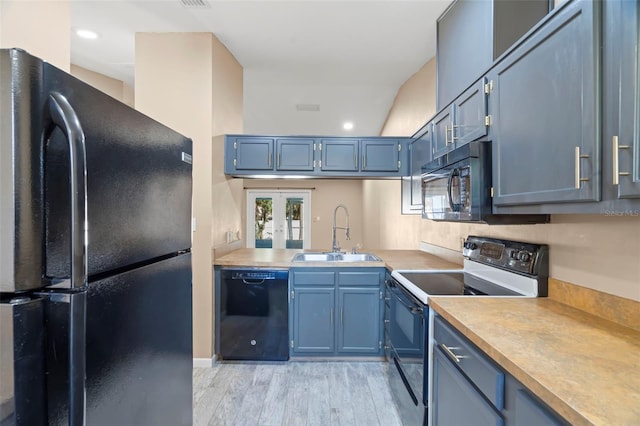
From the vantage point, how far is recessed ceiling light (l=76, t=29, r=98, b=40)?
8.00 feet

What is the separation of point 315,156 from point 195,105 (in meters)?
1.21

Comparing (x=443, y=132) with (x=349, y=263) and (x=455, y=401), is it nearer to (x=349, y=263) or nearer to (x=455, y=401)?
(x=349, y=263)

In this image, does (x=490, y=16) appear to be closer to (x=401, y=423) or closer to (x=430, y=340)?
(x=430, y=340)

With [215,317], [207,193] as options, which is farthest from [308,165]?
[215,317]

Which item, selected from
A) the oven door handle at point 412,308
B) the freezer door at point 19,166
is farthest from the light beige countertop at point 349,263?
the freezer door at point 19,166

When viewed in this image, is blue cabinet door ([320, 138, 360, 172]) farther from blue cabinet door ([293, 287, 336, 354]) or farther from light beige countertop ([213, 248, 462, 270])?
blue cabinet door ([293, 287, 336, 354])

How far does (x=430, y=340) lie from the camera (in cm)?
150

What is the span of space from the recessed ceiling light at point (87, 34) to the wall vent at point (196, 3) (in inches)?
38.3

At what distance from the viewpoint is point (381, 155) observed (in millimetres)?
3006

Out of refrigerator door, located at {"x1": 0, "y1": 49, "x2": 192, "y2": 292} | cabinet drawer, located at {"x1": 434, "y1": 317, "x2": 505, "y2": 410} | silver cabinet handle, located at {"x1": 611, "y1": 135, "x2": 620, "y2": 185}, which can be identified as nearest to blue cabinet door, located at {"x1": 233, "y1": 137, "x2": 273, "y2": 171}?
refrigerator door, located at {"x1": 0, "y1": 49, "x2": 192, "y2": 292}

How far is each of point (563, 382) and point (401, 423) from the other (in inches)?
58.5

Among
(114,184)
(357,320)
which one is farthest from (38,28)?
(357,320)

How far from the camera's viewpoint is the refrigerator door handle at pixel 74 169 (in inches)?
22.9

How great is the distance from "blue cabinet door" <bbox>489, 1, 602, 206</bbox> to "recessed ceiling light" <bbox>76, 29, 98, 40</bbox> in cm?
312
